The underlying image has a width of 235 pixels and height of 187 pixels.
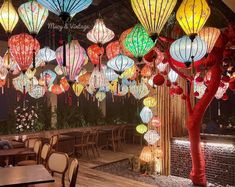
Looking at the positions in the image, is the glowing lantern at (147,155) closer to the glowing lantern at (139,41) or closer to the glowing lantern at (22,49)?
the glowing lantern at (139,41)

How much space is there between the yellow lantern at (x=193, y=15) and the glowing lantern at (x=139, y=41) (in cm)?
53

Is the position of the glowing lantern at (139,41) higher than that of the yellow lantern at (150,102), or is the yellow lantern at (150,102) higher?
the glowing lantern at (139,41)

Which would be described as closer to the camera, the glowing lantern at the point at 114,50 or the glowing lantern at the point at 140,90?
the glowing lantern at the point at 114,50

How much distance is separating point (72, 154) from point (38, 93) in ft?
9.67

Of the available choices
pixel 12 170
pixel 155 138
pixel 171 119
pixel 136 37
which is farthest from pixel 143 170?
pixel 136 37

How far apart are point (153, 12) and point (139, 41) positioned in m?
0.91

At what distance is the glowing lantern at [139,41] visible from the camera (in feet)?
11.4

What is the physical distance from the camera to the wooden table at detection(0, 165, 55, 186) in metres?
3.26

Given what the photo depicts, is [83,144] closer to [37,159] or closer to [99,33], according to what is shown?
[37,159]

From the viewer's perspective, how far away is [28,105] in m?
9.85

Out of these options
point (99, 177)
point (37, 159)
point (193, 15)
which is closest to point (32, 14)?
point (193, 15)

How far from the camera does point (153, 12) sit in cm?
257

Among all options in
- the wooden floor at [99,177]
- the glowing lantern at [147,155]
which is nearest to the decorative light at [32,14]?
the wooden floor at [99,177]

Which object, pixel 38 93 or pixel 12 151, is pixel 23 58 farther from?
pixel 38 93
